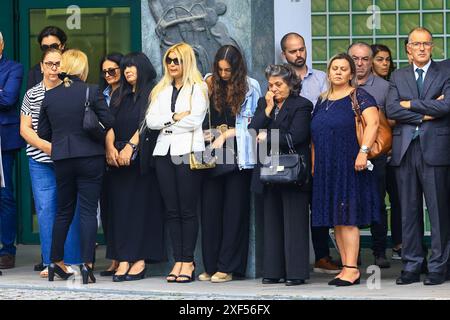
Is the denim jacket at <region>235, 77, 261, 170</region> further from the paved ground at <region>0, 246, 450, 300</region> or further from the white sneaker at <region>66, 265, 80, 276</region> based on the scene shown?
the white sneaker at <region>66, 265, 80, 276</region>

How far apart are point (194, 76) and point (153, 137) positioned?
0.66 m

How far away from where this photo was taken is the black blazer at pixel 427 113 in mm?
12961

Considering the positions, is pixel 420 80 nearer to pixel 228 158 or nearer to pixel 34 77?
pixel 228 158

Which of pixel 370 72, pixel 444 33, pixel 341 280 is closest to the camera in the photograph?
pixel 341 280

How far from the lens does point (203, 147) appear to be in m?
13.4

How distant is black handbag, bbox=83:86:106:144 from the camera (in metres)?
13.2

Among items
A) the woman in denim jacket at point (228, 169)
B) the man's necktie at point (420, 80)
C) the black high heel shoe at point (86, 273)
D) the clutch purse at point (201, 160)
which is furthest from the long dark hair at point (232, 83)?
the black high heel shoe at point (86, 273)

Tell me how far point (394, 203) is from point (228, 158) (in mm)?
2293

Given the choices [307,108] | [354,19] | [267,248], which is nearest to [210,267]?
[267,248]

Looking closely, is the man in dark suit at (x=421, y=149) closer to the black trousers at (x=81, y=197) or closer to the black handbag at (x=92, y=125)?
the black handbag at (x=92, y=125)

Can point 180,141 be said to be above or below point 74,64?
below

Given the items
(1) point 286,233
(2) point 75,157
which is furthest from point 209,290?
(2) point 75,157

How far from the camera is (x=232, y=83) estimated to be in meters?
13.5
